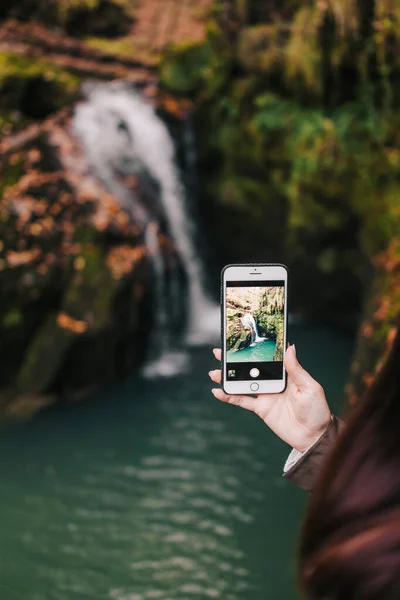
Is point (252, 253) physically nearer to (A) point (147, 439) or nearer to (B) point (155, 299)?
(B) point (155, 299)

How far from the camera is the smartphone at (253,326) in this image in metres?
1.83

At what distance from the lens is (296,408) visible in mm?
1685

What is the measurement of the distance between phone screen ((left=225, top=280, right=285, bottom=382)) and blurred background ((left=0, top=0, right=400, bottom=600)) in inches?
132

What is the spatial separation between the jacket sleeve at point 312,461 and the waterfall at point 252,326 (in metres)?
0.35

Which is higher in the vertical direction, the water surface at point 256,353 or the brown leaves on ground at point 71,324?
the brown leaves on ground at point 71,324

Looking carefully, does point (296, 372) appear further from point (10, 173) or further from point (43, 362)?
point (10, 173)

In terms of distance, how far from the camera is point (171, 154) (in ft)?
31.2

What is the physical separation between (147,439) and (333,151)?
4683 mm

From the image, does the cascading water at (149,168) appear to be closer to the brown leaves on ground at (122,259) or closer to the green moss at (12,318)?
the brown leaves on ground at (122,259)

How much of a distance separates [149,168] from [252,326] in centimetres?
770

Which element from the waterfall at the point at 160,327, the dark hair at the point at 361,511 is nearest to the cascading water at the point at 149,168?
the waterfall at the point at 160,327

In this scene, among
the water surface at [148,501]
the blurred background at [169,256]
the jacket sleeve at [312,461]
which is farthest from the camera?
the blurred background at [169,256]

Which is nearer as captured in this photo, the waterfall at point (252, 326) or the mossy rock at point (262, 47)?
the waterfall at point (252, 326)

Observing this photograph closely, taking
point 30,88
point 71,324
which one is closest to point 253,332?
point 71,324
